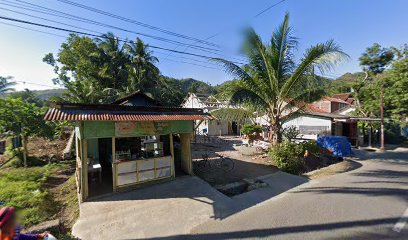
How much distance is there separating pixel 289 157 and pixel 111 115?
889 cm

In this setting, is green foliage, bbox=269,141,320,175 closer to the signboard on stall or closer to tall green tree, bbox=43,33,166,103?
the signboard on stall

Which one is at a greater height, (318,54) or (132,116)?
(318,54)

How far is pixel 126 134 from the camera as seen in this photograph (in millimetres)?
7340

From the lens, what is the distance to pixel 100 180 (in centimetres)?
844

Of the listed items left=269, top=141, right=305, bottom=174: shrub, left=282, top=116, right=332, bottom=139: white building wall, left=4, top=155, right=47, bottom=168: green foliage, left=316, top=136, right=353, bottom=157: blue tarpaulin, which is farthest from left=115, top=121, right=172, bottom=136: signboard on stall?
left=282, top=116, right=332, bottom=139: white building wall

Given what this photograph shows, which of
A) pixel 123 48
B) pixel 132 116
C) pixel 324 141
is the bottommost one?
pixel 324 141

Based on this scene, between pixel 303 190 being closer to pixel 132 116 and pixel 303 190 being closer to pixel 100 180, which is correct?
pixel 132 116

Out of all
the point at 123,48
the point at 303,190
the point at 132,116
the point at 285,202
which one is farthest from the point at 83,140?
the point at 123,48

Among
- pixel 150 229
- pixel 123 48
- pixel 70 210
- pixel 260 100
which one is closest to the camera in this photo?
pixel 150 229

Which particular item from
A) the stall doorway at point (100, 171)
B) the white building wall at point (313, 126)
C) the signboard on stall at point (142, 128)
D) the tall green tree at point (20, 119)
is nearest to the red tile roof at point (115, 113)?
the signboard on stall at point (142, 128)

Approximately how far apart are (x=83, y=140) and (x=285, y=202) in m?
7.01

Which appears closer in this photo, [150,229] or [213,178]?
[150,229]

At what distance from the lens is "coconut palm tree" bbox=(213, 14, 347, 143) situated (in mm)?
9727

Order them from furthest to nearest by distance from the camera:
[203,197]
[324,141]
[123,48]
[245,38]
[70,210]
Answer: [123,48] < [324,141] < [245,38] < [203,197] < [70,210]
